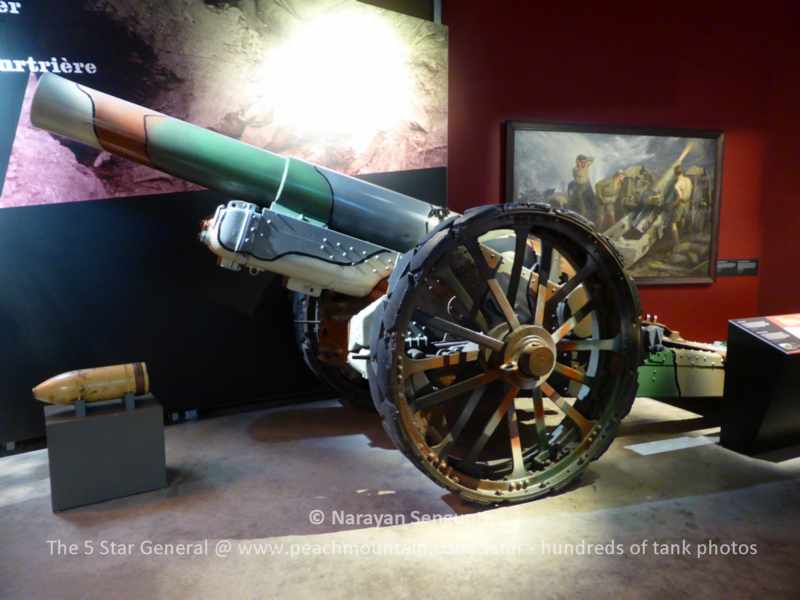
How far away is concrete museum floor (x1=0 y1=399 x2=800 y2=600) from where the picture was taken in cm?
210

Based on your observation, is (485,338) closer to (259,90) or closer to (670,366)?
(670,366)

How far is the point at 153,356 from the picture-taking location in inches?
154

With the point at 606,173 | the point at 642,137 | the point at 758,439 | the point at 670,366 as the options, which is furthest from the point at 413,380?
the point at 642,137

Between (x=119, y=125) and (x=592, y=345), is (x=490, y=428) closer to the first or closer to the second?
(x=592, y=345)

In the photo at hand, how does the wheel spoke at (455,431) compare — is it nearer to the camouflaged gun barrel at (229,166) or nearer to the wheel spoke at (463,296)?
the wheel spoke at (463,296)

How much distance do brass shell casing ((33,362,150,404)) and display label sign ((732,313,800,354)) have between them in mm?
3128

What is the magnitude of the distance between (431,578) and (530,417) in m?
1.83

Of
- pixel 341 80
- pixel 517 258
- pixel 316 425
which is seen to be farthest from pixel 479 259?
pixel 341 80

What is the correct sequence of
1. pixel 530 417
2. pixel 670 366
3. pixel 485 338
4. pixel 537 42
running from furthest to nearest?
1. pixel 537 42
2. pixel 530 417
3. pixel 670 366
4. pixel 485 338

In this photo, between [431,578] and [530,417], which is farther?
[530,417]

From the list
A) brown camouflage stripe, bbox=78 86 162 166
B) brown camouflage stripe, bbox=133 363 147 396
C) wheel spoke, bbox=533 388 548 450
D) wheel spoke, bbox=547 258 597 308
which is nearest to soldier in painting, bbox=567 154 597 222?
wheel spoke, bbox=547 258 597 308

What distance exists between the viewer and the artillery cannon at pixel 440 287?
94.8 inches

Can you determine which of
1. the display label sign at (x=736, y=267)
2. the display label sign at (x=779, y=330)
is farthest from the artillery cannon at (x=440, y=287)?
the display label sign at (x=736, y=267)

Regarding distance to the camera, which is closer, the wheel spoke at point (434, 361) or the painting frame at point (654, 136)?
the wheel spoke at point (434, 361)
